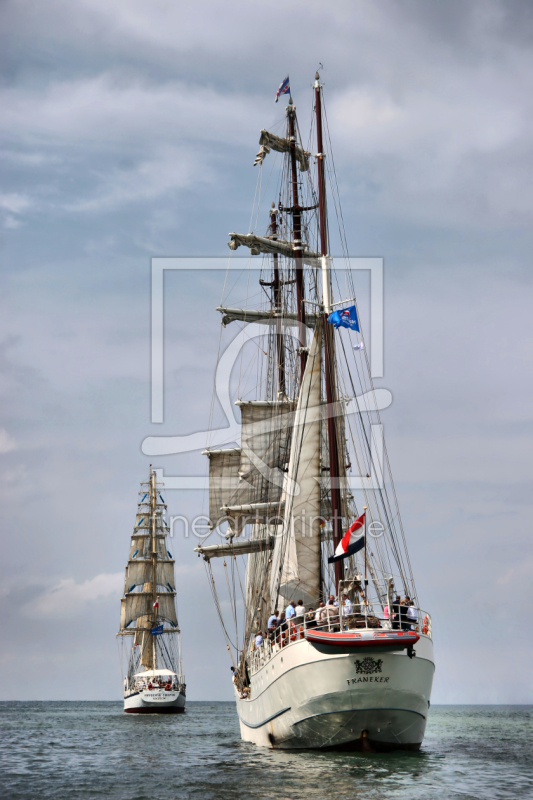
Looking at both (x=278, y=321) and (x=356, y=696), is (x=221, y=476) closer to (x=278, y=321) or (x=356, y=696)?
(x=278, y=321)

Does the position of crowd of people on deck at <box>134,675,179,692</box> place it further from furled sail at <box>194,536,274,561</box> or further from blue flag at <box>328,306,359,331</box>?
blue flag at <box>328,306,359,331</box>

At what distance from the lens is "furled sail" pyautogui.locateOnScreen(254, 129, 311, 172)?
4868cm

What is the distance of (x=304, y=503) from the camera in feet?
119

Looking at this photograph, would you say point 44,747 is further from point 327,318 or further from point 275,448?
point 327,318

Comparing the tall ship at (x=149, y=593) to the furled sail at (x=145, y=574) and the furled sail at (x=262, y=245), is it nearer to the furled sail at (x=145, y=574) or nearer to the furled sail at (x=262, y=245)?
the furled sail at (x=145, y=574)

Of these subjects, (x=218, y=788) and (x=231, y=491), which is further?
(x=231, y=491)

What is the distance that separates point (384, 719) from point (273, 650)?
19.1 feet

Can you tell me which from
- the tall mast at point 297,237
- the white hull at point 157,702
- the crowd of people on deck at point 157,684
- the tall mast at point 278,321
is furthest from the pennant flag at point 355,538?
the crowd of people on deck at point 157,684

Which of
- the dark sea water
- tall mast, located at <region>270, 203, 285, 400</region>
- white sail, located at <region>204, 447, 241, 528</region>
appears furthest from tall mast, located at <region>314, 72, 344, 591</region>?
white sail, located at <region>204, 447, 241, 528</region>

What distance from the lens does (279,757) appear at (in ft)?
97.5

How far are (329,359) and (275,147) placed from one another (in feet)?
61.7

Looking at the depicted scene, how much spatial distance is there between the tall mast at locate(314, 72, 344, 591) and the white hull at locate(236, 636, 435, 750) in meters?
4.41

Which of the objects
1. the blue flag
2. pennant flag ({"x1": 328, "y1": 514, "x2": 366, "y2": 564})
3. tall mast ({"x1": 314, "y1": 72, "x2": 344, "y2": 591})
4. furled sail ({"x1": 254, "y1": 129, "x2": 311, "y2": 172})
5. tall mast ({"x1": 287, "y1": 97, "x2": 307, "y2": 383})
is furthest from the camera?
furled sail ({"x1": 254, "y1": 129, "x2": 311, "y2": 172})

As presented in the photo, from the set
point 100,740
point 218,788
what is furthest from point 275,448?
point 218,788
